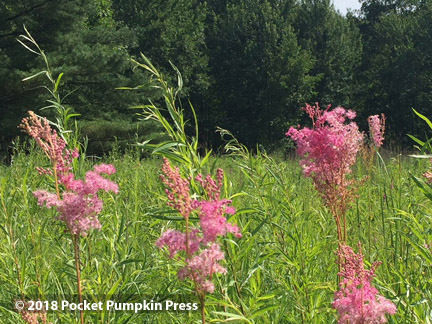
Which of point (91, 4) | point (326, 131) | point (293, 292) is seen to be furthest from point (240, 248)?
point (91, 4)

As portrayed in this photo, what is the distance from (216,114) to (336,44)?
9364 millimetres

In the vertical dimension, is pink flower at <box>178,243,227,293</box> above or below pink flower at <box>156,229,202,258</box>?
below

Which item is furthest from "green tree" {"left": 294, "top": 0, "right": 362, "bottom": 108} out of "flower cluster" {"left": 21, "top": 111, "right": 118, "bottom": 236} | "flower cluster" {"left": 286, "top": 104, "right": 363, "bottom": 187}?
"flower cluster" {"left": 21, "top": 111, "right": 118, "bottom": 236}

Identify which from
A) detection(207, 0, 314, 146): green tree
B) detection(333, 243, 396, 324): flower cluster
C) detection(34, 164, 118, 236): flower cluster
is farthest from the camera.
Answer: detection(207, 0, 314, 146): green tree

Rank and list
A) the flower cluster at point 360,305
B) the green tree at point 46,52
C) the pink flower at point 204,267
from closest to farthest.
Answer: the pink flower at point 204,267 < the flower cluster at point 360,305 < the green tree at point 46,52

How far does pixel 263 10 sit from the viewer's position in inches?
1398

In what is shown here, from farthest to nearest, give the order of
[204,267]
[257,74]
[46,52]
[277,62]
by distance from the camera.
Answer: [257,74] → [277,62] → [46,52] → [204,267]

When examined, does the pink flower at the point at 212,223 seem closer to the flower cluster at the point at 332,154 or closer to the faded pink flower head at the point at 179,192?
the faded pink flower head at the point at 179,192

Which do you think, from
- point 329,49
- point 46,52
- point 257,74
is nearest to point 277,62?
point 257,74

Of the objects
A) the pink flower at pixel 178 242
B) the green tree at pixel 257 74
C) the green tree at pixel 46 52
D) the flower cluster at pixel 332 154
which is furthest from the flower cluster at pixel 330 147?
the green tree at pixel 257 74

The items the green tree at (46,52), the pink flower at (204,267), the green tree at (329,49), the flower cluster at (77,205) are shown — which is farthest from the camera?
the green tree at (329,49)

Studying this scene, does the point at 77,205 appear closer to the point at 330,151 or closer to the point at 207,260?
the point at 207,260

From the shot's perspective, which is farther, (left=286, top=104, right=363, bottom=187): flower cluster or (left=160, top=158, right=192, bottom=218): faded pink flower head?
(left=286, top=104, right=363, bottom=187): flower cluster

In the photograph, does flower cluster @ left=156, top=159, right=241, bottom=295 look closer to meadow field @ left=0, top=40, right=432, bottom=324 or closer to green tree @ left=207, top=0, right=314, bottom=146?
meadow field @ left=0, top=40, right=432, bottom=324
